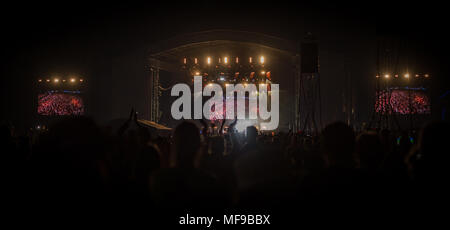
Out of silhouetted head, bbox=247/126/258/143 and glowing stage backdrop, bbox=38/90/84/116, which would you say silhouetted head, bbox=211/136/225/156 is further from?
glowing stage backdrop, bbox=38/90/84/116

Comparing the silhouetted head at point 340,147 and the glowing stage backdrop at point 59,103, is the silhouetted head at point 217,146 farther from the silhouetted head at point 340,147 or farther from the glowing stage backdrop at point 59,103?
the glowing stage backdrop at point 59,103

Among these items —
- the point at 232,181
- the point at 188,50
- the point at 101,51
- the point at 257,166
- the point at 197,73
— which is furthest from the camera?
the point at 197,73

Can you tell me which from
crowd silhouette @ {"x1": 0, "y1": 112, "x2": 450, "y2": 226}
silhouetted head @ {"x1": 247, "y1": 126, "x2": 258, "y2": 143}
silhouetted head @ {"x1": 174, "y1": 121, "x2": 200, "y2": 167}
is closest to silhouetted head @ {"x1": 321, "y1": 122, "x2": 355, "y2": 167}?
crowd silhouette @ {"x1": 0, "y1": 112, "x2": 450, "y2": 226}

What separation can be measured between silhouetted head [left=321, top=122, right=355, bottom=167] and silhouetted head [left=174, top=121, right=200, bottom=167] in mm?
1089

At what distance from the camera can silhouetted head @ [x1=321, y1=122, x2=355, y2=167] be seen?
278cm

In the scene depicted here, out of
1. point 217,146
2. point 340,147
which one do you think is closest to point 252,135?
Result: point 217,146

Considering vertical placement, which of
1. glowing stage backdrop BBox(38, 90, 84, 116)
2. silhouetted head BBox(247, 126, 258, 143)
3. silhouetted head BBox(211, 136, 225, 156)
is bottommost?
silhouetted head BBox(211, 136, 225, 156)

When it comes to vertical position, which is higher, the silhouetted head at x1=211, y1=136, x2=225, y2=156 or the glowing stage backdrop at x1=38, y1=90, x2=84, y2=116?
the glowing stage backdrop at x1=38, y1=90, x2=84, y2=116

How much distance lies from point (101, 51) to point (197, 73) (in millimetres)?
7013

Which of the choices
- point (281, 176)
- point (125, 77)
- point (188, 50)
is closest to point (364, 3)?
point (188, 50)

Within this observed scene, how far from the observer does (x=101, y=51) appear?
21.1 metres

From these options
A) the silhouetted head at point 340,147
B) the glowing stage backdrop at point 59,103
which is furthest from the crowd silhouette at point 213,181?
the glowing stage backdrop at point 59,103

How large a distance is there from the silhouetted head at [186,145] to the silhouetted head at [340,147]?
42.9 inches
